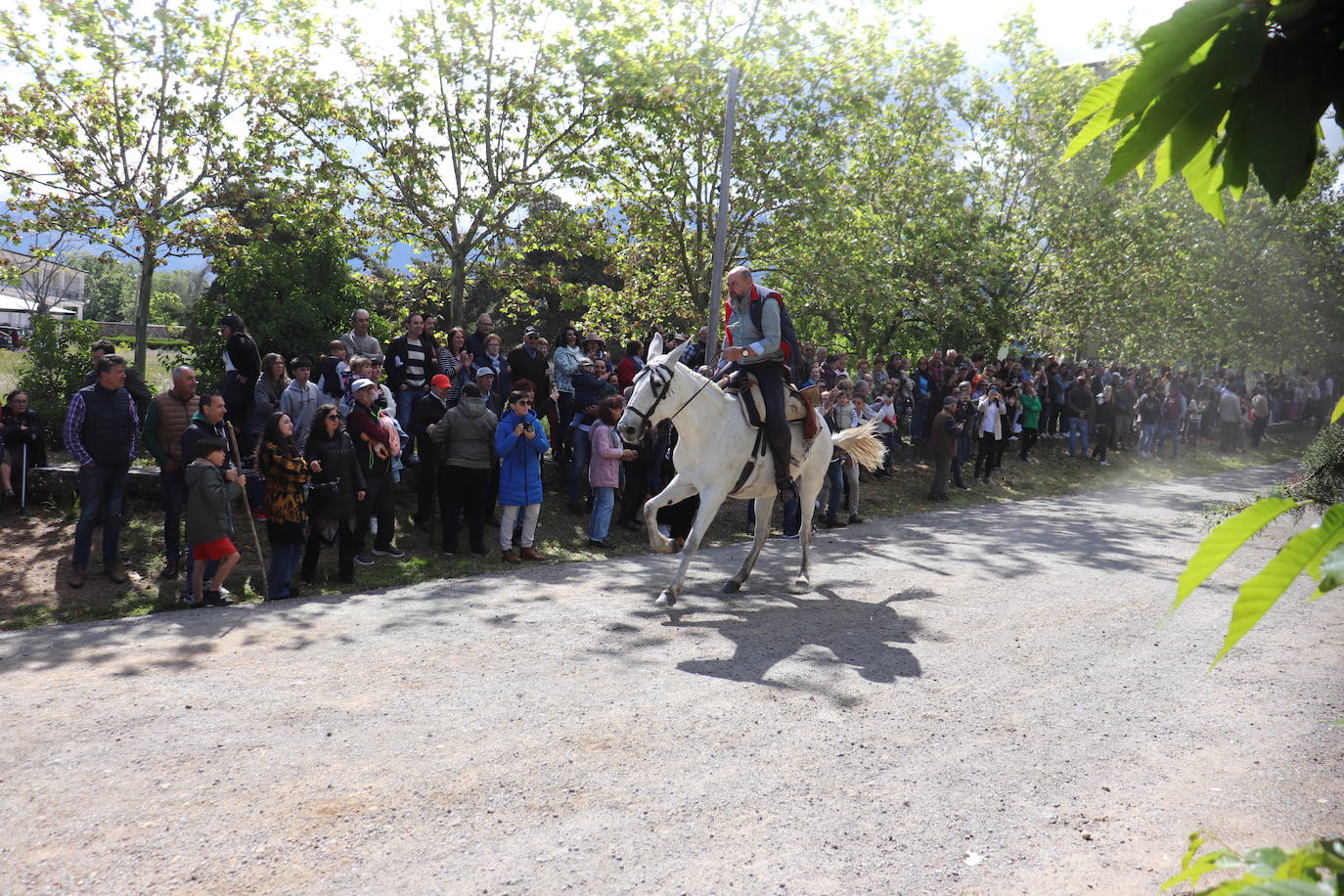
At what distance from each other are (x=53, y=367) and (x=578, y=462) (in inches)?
278

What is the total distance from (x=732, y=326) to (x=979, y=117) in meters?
17.6

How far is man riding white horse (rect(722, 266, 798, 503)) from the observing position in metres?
9.69

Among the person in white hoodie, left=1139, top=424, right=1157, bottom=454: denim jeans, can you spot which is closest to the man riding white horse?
the person in white hoodie

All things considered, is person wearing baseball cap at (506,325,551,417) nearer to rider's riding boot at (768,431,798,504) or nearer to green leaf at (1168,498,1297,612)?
rider's riding boot at (768,431,798,504)

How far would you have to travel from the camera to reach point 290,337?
543 inches

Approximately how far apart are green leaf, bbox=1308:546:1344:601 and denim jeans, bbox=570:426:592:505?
41.3ft

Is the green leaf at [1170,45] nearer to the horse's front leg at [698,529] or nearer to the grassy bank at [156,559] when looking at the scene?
the horse's front leg at [698,529]

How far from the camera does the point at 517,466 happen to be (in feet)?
38.3

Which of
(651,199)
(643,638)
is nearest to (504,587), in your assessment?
(643,638)

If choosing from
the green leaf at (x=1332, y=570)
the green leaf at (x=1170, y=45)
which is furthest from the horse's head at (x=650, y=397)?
the green leaf at (x=1332, y=570)

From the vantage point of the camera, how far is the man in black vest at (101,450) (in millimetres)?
9648

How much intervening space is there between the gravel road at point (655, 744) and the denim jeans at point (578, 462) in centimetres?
402

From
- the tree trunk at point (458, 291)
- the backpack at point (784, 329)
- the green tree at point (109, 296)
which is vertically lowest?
the backpack at point (784, 329)

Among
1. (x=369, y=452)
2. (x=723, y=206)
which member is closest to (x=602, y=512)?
(x=369, y=452)
